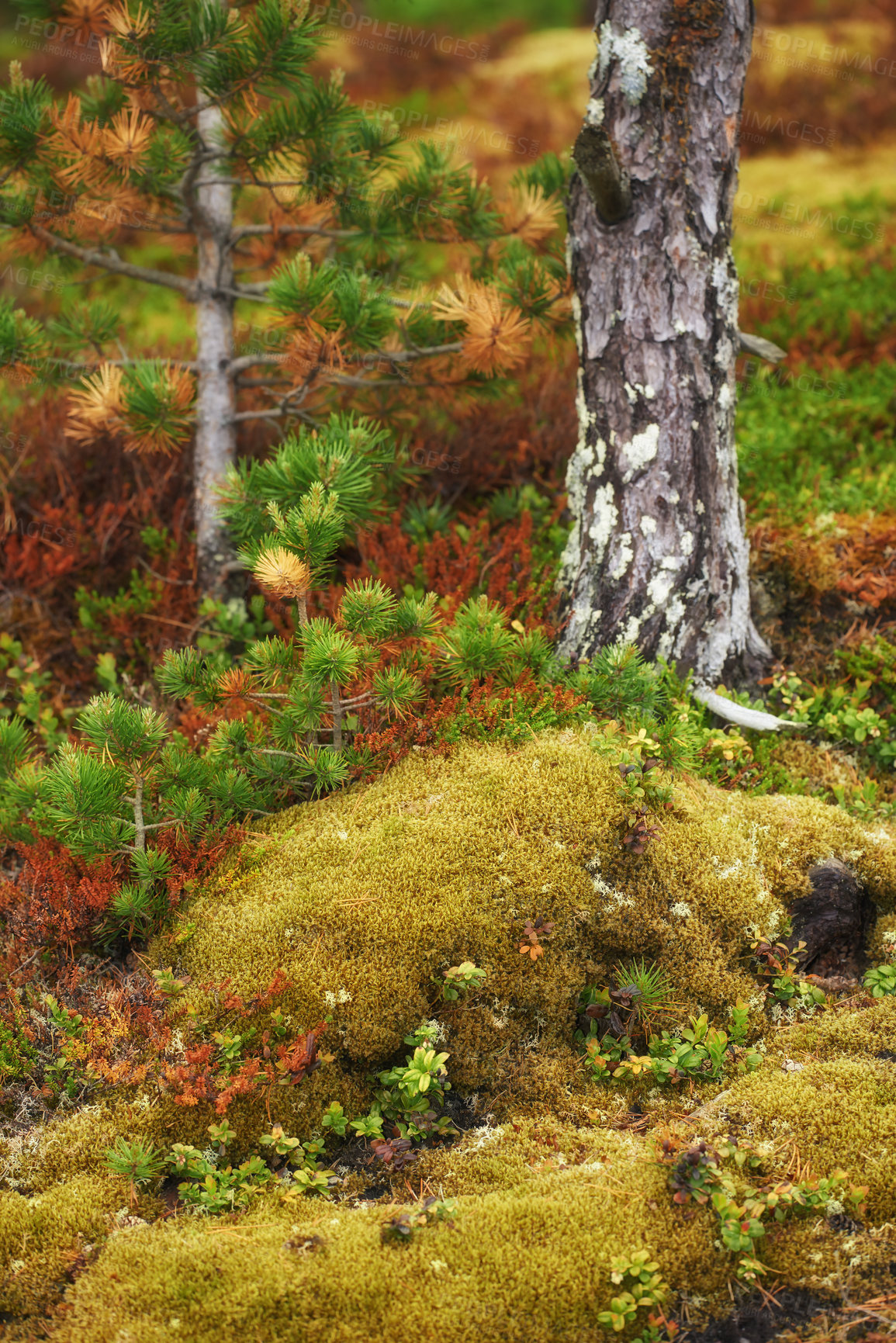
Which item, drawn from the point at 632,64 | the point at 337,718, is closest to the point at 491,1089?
the point at 337,718

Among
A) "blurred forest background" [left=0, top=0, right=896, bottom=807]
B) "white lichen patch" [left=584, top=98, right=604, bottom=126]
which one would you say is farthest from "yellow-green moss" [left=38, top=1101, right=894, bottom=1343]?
"white lichen patch" [left=584, top=98, right=604, bottom=126]

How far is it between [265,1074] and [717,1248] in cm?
136

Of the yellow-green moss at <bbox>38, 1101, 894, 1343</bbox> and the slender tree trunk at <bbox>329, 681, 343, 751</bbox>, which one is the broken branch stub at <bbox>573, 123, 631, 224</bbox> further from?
the yellow-green moss at <bbox>38, 1101, 894, 1343</bbox>

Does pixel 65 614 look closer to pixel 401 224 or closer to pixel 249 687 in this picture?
pixel 249 687

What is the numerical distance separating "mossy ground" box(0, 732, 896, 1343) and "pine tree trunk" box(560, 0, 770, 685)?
0.86 metres

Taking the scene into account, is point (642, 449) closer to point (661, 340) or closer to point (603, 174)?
point (661, 340)

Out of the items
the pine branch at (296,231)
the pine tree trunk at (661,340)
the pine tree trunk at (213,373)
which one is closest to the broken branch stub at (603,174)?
the pine tree trunk at (661,340)

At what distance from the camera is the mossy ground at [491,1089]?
227 centimetres

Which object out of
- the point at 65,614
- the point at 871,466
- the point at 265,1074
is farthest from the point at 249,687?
the point at 871,466

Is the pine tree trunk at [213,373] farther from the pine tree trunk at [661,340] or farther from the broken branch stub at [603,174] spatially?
the broken branch stub at [603,174]

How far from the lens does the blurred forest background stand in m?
4.50

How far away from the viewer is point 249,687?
10.5ft

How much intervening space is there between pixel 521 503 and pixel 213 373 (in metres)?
1.85

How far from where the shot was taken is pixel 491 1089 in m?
2.96
